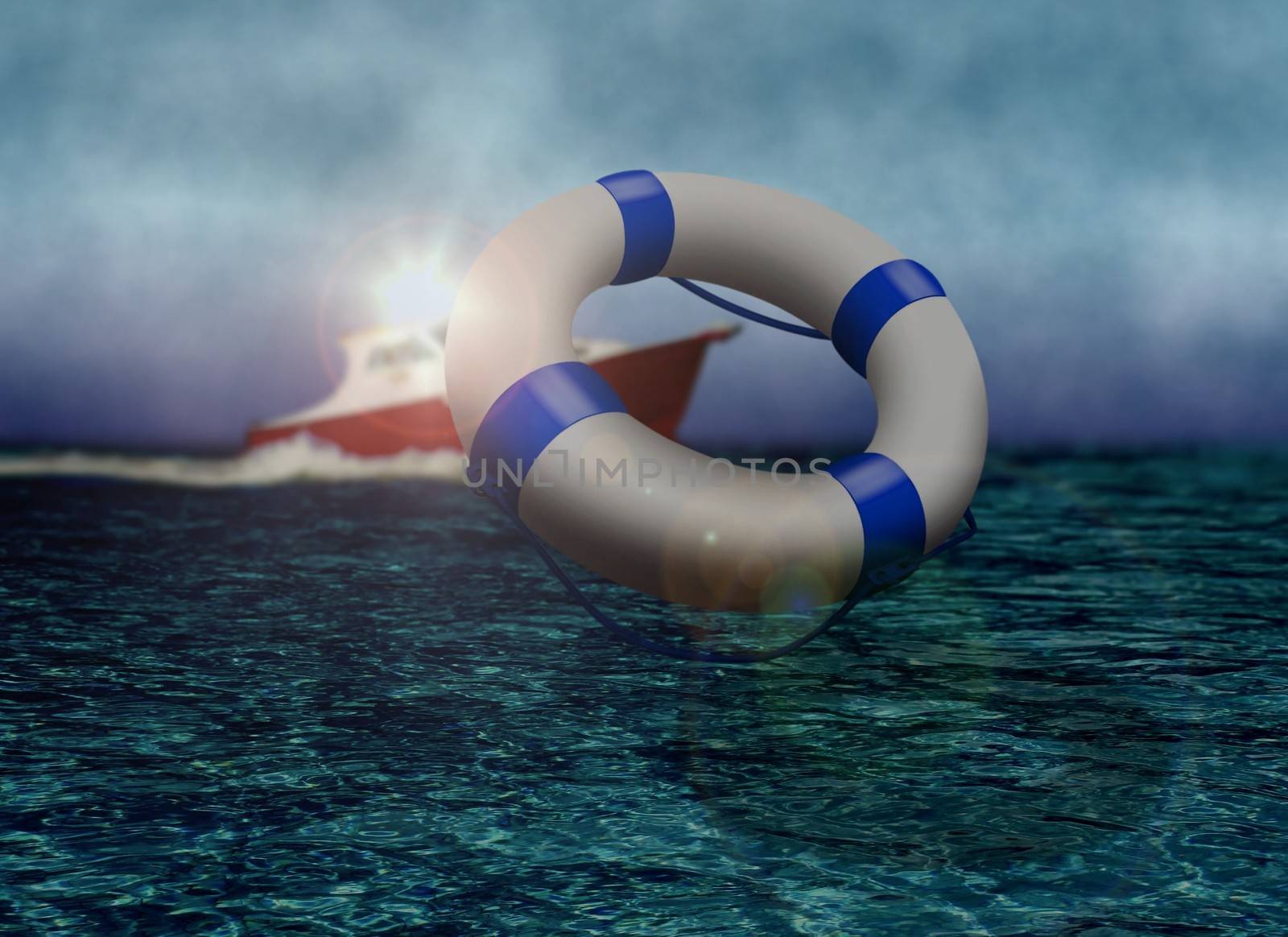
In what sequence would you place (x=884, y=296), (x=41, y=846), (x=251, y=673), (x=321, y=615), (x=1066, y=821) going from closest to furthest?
(x=41, y=846) → (x=1066, y=821) → (x=251, y=673) → (x=884, y=296) → (x=321, y=615)

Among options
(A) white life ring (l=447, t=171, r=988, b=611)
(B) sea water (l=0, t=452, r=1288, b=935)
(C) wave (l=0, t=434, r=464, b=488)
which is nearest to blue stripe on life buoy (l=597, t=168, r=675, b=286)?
(A) white life ring (l=447, t=171, r=988, b=611)

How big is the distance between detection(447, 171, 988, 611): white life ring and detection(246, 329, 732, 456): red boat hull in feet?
28.5

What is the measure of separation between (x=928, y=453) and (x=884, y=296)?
0.76m

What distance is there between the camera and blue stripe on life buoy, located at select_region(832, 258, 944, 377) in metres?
4.74

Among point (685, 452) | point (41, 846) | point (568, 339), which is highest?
point (568, 339)

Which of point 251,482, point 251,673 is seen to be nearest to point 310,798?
point 251,673

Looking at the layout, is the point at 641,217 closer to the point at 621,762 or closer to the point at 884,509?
the point at 884,509

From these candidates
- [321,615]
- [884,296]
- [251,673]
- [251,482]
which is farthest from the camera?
[251,482]

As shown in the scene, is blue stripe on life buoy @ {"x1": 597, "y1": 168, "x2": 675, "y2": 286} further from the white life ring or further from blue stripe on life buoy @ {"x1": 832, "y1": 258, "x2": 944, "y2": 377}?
blue stripe on life buoy @ {"x1": 832, "y1": 258, "x2": 944, "y2": 377}

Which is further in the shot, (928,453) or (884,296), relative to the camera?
(884,296)

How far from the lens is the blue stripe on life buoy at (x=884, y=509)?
4148 mm

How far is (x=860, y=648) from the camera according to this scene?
505cm

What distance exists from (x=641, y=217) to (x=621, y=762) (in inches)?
90.3

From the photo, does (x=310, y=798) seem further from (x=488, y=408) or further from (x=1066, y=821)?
(x=1066, y=821)
